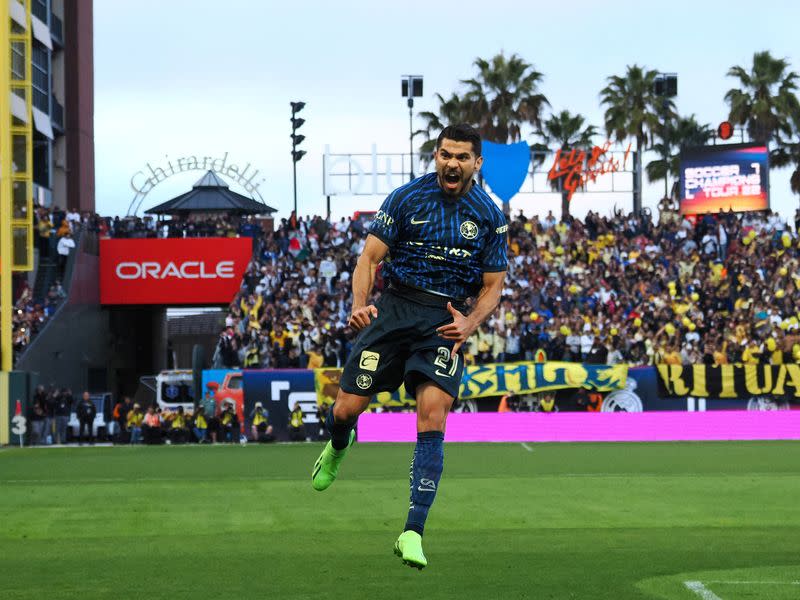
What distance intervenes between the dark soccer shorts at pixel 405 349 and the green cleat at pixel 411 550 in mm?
926

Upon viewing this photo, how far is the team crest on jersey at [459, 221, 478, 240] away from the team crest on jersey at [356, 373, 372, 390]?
41.0 inches

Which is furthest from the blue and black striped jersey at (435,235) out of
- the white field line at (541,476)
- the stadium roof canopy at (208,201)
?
the stadium roof canopy at (208,201)

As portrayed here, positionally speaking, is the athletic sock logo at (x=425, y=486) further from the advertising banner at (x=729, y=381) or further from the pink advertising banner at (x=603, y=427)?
the advertising banner at (x=729, y=381)

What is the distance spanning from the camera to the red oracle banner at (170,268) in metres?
48.9

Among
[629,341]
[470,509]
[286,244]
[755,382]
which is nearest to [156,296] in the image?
[286,244]

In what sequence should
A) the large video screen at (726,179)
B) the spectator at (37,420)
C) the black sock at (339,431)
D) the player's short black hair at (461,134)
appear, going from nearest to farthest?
the player's short black hair at (461,134) < the black sock at (339,431) < the spectator at (37,420) < the large video screen at (726,179)

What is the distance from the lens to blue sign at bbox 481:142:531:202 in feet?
154

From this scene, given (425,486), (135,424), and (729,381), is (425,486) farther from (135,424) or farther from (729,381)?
(135,424)

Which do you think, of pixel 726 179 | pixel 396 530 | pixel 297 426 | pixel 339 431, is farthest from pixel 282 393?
pixel 339 431

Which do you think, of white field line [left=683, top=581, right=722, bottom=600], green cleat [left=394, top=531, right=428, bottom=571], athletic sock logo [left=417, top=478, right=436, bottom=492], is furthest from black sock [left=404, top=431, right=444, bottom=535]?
white field line [left=683, top=581, right=722, bottom=600]

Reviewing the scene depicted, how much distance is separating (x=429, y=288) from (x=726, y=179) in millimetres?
46312

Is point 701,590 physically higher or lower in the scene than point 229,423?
higher

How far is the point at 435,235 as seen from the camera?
27.7 ft

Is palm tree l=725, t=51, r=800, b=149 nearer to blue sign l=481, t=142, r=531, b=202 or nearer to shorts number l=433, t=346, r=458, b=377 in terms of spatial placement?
blue sign l=481, t=142, r=531, b=202
